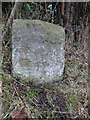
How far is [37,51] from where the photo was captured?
2.94 m

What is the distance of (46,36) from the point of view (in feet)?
9.70

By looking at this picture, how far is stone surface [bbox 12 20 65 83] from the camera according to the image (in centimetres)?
290

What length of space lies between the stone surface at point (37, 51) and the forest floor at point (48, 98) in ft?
0.30

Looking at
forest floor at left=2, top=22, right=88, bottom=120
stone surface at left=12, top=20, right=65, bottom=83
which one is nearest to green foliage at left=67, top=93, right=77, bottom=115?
forest floor at left=2, top=22, right=88, bottom=120

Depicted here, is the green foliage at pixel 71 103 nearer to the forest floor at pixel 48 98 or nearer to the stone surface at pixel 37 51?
the forest floor at pixel 48 98

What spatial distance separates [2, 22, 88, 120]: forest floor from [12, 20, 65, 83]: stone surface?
0.30 ft

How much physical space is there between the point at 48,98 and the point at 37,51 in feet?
1.52

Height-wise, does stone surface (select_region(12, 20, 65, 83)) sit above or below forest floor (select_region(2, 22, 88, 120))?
above

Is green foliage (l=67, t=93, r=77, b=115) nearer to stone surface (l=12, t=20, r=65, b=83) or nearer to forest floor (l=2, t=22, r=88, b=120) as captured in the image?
forest floor (l=2, t=22, r=88, b=120)

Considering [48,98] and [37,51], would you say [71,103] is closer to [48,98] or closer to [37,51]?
[48,98]

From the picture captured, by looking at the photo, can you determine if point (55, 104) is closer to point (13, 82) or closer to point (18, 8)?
point (13, 82)

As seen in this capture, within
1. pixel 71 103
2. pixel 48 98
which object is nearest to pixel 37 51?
pixel 48 98

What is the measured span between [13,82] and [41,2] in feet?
4.16

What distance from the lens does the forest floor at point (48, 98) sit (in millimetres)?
2600
